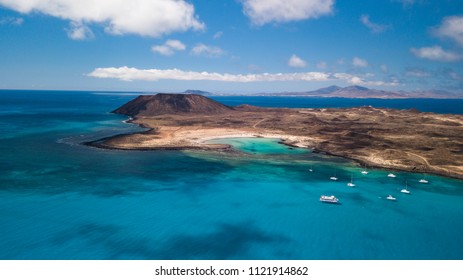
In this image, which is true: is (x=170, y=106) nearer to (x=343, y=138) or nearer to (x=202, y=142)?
(x=202, y=142)

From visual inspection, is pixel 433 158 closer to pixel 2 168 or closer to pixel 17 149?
pixel 2 168

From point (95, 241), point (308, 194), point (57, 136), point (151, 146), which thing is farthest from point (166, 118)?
point (95, 241)

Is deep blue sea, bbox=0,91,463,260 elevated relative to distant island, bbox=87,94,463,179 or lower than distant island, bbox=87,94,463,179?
lower

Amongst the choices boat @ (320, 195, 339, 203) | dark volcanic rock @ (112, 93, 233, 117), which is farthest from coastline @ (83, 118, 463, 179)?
dark volcanic rock @ (112, 93, 233, 117)

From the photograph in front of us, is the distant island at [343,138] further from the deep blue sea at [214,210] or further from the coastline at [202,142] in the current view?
the deep blue sea at [214,210]

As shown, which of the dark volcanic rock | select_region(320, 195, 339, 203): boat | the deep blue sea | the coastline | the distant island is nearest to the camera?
the deep blue sea

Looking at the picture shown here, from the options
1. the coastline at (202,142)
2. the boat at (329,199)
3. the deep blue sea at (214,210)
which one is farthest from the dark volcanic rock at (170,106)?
the boat at (329,199)

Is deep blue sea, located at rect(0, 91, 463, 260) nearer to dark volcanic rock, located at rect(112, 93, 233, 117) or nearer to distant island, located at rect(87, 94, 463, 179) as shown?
distant island, located at rect(87, 94, 463, 179)
